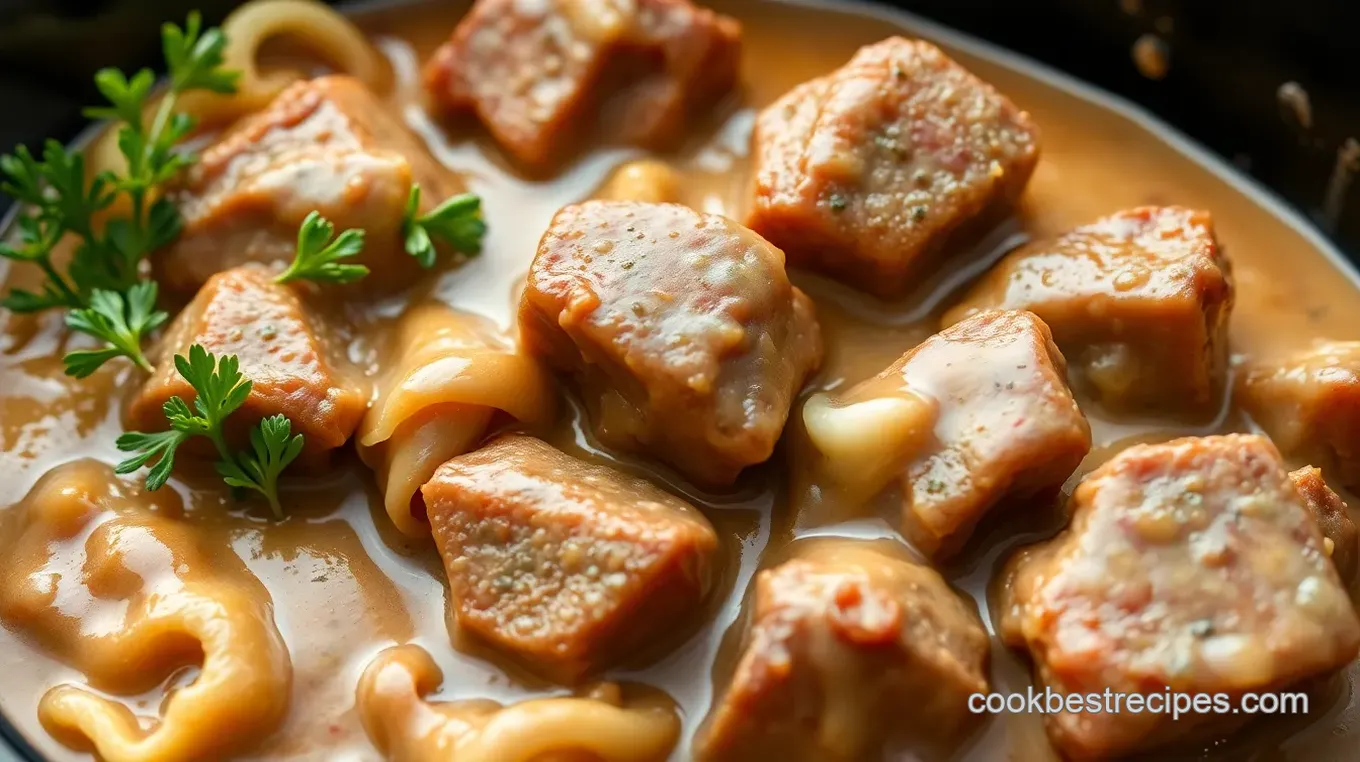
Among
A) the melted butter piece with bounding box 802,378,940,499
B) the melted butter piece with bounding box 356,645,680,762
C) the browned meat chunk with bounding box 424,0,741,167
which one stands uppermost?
the browned meat chunk with bounding box 424,0,741,167

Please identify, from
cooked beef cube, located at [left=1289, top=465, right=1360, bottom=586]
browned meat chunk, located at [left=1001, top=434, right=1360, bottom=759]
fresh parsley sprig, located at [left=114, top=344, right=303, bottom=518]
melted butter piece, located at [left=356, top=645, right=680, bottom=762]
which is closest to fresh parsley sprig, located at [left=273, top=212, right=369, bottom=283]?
fresh parsley sprig, located at [left=114, top=344, right=303, bottom=518]

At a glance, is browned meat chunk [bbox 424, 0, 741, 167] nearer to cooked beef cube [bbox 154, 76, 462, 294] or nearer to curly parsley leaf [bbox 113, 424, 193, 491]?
cooked beef cube [bbox 154, 76, 462, 294]

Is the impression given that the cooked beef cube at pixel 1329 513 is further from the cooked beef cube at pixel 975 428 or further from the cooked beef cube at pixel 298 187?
the cooked beef cube at pixel 298 187

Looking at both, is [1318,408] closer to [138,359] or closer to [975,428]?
[975,428]

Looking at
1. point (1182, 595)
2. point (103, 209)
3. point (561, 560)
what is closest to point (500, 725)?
point (561, 560)

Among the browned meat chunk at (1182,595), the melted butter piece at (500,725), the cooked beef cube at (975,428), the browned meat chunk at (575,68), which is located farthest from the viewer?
the browned meat chunk at (575,68)

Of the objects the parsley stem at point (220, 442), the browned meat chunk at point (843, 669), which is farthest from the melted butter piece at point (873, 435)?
the parsley stem at point (220, 442)
